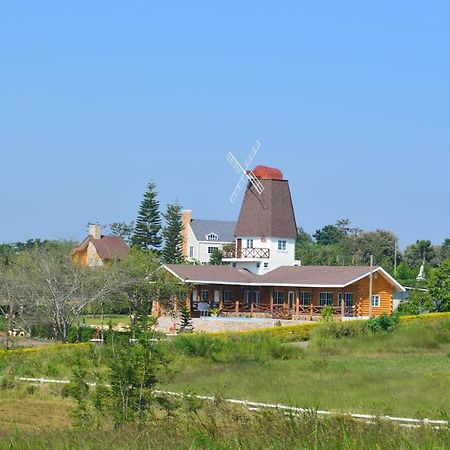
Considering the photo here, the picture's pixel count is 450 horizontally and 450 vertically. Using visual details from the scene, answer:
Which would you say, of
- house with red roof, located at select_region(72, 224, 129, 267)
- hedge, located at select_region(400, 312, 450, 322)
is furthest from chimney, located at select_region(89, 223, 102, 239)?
hedge, located at select_region(400, 312, 450, 322)

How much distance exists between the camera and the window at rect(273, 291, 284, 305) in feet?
144

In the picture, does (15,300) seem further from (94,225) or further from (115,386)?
(94,225)

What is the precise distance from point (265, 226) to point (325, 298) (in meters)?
5.88

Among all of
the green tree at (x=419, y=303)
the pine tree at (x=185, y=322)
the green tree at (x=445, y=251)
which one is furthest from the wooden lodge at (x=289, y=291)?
the green tree at (x=445, y=251)

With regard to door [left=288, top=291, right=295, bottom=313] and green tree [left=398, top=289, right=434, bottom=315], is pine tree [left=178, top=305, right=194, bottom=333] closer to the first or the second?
door [left=288, top=291, right=295, bottom=313]

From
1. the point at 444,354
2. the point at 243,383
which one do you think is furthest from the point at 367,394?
the point at 444,354

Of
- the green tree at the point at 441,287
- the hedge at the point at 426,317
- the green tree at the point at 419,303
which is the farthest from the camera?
the green tree at the point at 441,287

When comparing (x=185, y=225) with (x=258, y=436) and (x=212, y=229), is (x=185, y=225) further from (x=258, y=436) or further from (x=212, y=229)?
(x=258, y=436)

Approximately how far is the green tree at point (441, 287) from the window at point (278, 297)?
6.24m

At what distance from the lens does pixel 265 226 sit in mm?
46688

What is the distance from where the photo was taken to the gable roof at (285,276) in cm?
4106

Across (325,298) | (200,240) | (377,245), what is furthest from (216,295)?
(377,245)

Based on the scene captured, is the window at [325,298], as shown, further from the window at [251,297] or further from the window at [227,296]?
the window at [227,296]

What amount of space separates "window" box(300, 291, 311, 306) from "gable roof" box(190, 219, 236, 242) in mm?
27179
